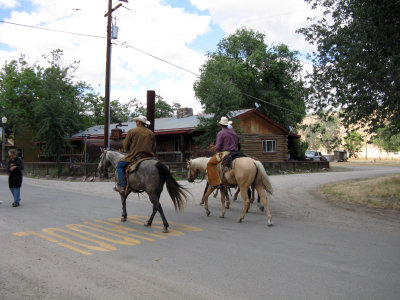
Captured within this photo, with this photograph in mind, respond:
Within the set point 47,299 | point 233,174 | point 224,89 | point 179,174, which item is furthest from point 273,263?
point 224,89

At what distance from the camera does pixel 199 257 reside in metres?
5.58

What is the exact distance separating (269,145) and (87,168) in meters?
17.3

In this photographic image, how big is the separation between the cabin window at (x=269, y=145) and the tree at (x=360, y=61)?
18.5m

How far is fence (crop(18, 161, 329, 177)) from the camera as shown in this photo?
22609 millimetres

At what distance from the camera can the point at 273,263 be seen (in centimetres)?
529

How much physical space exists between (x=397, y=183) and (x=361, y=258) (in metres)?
9.46

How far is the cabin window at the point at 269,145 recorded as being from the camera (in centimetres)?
3250

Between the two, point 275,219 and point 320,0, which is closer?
point 275,219

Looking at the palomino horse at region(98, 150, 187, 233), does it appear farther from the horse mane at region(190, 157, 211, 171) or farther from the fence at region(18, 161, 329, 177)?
the fence at region(18, 161, 329, 177)

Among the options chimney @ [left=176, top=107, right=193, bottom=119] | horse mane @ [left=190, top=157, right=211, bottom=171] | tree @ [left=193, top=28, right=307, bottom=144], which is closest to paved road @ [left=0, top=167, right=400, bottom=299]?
horse mane @ [left=190, top=157, right=211, bottom=171]

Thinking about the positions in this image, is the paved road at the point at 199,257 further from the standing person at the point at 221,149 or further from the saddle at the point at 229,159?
the saddle at the point at 229,159

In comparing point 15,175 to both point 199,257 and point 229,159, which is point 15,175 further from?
point 199,257

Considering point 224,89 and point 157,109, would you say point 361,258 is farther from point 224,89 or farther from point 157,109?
point 157,109

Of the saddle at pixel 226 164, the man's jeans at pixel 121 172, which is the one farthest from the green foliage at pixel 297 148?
the man's jeans at pixel 121 172
